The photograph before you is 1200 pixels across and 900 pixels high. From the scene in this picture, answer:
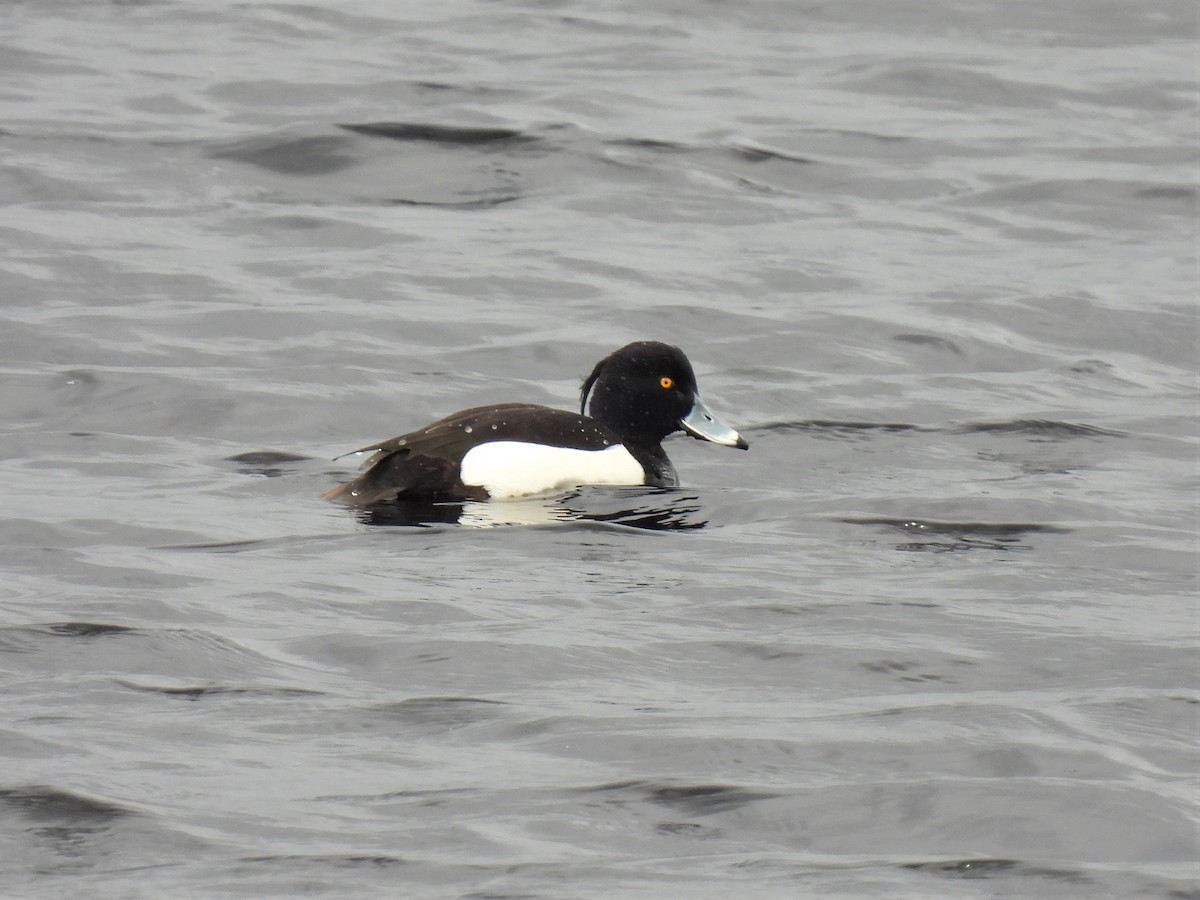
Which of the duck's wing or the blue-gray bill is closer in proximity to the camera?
the duck's wing

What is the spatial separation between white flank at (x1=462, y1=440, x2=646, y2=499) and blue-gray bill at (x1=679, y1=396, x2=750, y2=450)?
0.50m

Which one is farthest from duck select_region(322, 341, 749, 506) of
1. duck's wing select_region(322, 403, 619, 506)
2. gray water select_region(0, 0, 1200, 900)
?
gray water select_region(0, 0, 1200, 900)

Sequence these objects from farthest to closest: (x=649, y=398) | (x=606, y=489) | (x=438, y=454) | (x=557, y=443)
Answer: (x=649, y=398) < (x=606, y=489) < (x=557, y=443) < (x=438, y=454)

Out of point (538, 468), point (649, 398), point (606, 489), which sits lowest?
point (606, 489)

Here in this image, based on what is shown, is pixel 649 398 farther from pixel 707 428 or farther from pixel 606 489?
pixel 606 489

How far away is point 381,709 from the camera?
6.02 m

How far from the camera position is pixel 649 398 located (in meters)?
9.77

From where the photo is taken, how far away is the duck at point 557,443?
876 cm

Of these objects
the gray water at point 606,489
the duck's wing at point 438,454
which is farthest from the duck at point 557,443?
the gray water at point 606,489

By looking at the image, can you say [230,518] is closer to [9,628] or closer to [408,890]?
[9,628]

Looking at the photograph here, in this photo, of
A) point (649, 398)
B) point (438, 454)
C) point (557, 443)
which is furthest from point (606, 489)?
point (438, 454)

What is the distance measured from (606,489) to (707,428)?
74cm

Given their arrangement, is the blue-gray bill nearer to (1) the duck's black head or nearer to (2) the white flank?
(1) the duck's black head

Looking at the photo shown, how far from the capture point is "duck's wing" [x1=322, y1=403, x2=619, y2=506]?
866cm
